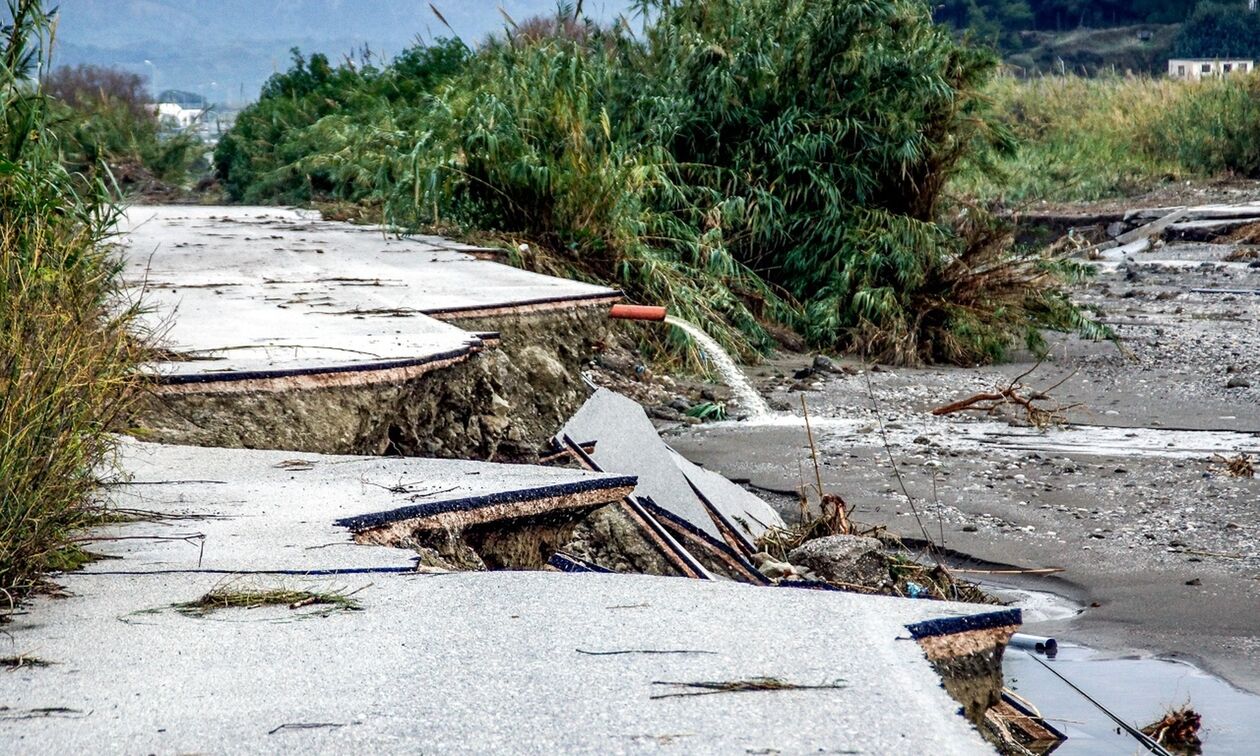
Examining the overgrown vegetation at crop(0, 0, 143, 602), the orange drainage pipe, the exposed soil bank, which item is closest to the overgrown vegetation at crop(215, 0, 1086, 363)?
the orange drainage pipe

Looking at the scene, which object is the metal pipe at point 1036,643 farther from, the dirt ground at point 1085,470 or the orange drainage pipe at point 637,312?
the orange drainage pipe at point 637,312

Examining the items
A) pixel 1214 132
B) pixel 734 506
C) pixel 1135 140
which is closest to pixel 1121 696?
pixel 734 506

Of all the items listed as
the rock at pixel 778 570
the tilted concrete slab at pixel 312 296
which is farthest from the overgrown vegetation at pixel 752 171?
the rock at pixel 778 570

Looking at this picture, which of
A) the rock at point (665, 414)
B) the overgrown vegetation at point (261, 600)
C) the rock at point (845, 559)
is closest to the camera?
the overgrown vegetation at point (261, 600)

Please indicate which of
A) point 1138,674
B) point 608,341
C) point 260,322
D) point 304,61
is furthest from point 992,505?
point 304,61

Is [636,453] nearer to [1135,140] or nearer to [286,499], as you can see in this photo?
[286,499]

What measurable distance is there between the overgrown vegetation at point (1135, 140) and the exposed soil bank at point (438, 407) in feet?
51.2

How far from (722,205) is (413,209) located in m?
2.06

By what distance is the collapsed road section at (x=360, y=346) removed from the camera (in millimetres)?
4566

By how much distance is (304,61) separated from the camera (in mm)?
17516

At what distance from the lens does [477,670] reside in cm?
238

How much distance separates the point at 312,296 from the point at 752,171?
4.61 meters

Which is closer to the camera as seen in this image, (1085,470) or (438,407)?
(438,407)

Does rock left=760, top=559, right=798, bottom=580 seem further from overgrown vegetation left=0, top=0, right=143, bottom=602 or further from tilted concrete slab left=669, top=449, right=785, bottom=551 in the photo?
overgrown vegetation left=0, top=0, right=143, bottom=602
